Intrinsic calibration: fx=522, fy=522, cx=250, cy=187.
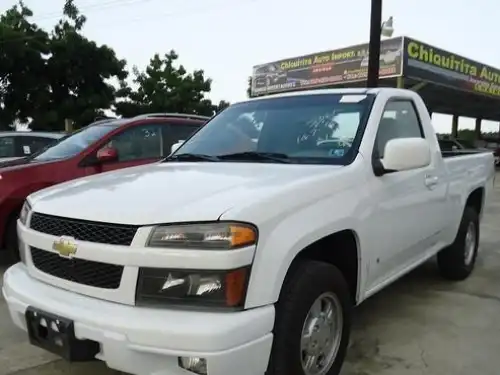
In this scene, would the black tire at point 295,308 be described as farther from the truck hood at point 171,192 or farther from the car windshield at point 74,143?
the car windshield at point 74,143

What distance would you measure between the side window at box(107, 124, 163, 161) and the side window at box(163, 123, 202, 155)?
7 cm

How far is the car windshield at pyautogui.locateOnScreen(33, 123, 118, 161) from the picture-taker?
19.5 ft

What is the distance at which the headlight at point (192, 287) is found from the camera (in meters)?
2.19

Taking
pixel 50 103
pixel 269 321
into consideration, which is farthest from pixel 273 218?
pixel 50 103

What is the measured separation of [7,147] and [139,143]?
155 inches

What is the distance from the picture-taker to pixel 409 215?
3.60 metres

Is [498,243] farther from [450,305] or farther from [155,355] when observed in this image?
[155,355]

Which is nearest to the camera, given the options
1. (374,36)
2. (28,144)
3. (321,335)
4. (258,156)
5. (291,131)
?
(321,335)

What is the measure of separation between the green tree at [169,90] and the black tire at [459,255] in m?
23.5

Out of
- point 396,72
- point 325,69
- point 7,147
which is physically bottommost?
point 7,147

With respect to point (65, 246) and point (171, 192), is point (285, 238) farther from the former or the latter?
point (65, 246)

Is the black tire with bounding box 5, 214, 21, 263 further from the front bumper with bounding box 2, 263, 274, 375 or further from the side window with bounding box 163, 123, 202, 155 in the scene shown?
the front bumper with bounding box 2, 263, 274, 375

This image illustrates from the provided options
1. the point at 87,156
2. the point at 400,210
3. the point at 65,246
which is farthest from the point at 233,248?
the point at 87,156

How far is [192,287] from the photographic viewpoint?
7.28ft
